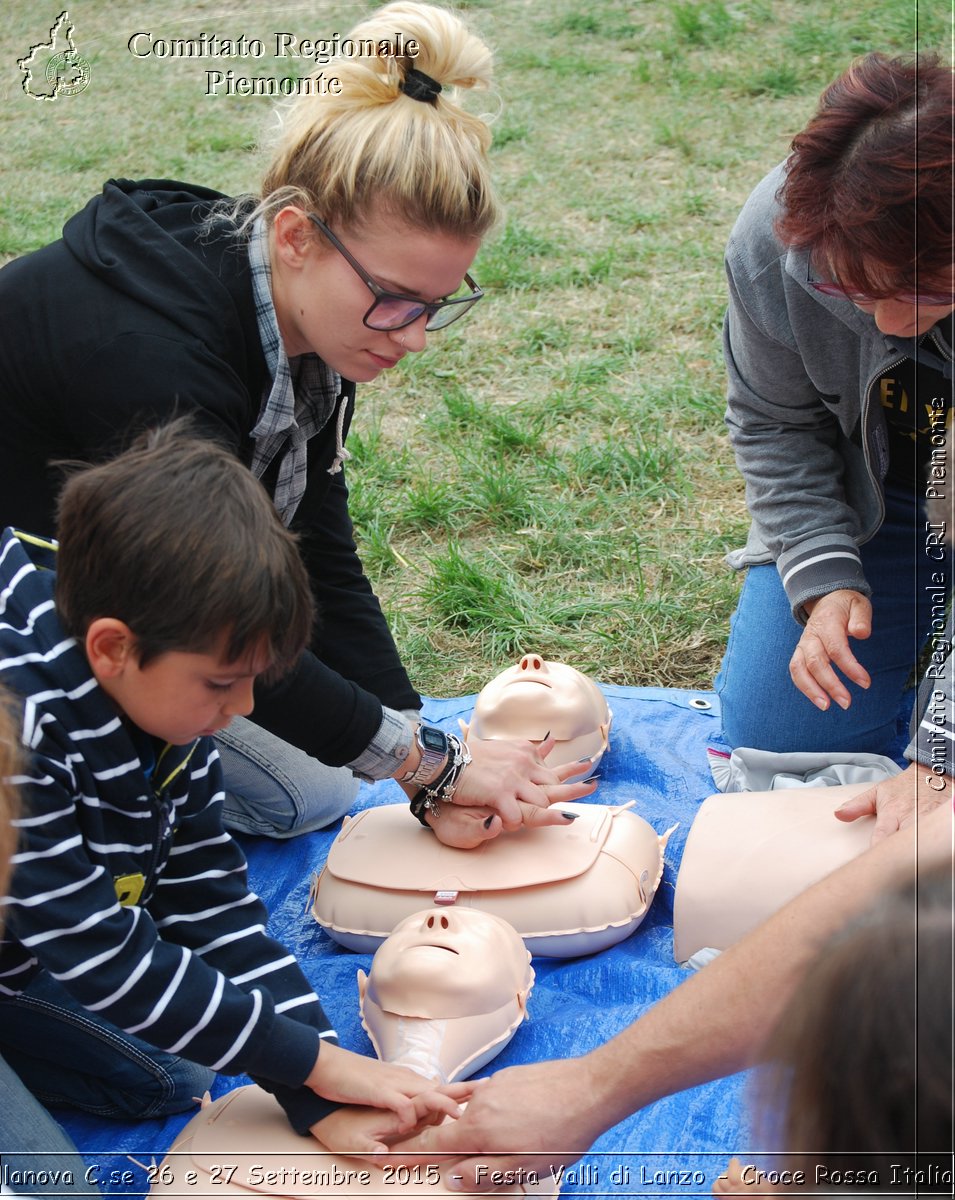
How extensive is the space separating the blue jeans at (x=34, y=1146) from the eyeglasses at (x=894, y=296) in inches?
55.2

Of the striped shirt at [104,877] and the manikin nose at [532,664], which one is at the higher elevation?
the striped shirt at [104,877]

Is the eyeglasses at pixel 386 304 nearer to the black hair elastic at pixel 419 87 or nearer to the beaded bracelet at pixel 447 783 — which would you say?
the black hair elastic at pixel 419 87

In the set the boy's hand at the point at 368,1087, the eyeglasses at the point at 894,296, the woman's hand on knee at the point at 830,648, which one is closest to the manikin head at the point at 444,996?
the boy's hand at the point at 368,1087

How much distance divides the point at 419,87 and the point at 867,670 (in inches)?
47.7

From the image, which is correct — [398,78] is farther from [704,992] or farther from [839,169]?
[704,992]

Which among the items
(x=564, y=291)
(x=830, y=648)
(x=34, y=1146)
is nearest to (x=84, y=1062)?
(x=34, y=1146)

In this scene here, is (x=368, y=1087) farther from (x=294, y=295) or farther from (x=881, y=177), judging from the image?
(x=881, y=177)

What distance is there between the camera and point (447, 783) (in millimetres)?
1756

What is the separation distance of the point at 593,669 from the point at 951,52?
4.46 ft

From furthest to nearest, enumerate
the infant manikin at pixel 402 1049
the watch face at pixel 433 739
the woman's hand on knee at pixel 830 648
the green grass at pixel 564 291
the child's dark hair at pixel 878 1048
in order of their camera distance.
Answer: the green grass at pixel 564 291
the woman's hand on knee at pixel 830 648
the watch face at pixel 433 739
the infant manikin at pixel 402 1049
the child's dark hair at pixel 878 1048

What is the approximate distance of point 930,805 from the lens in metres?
1.53

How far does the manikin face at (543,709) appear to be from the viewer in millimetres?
2012

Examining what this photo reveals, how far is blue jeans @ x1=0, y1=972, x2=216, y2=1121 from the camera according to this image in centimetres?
146

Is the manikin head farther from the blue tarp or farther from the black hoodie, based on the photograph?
the black hoodie
